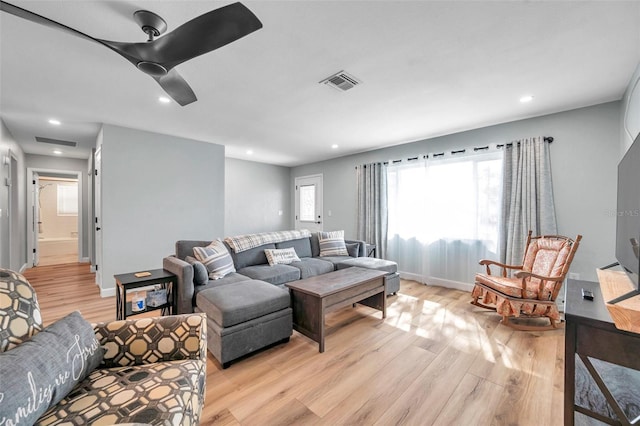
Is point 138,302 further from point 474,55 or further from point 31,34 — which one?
point 474,55

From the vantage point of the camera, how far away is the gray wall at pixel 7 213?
3.52m

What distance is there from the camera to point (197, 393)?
1160 millimetres

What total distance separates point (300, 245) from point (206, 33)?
3.24m

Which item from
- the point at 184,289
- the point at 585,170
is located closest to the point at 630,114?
the point at 585,170

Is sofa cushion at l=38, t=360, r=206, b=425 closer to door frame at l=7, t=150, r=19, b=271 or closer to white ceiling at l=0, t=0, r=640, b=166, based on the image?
white ceiling at l=0, t=0, r=640, b=166

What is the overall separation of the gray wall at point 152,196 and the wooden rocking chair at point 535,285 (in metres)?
4.31

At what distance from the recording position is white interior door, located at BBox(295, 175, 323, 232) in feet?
20.7

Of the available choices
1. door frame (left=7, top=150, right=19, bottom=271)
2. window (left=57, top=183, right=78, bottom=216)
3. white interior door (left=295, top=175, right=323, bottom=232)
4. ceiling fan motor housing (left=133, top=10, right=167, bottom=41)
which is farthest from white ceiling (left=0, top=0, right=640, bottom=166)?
window (left=57, top=183, right=78, bottom=216)

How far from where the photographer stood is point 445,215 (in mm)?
4164

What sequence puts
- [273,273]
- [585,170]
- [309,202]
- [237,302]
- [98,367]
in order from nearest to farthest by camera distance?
[98,367] < [237,302] < [585,170] < [273,273] < [309,202]

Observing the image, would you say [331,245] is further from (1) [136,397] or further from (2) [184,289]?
(1) [136,397]

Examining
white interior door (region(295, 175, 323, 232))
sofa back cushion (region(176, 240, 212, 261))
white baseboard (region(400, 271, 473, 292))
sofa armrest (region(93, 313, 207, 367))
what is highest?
white interior door (region(295, 175, 323, 232))

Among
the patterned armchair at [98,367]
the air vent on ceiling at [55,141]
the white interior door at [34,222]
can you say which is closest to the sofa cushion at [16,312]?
the patterned armchair at [98,367]

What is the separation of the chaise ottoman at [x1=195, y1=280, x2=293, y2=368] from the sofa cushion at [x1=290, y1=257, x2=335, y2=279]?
3.44ft
